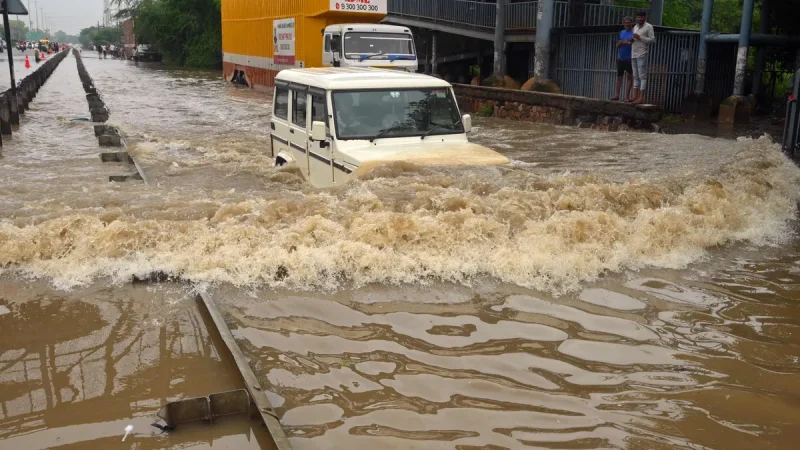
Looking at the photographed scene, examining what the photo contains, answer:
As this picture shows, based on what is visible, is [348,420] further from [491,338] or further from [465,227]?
[465,227]

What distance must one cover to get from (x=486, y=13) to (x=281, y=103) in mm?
17582

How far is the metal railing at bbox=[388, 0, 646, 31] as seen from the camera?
887 inches

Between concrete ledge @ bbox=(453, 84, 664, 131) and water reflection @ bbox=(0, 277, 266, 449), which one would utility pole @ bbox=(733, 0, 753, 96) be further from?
water reflection @ bbox=(0, 277, 266, 449)

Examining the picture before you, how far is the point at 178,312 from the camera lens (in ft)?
16.2

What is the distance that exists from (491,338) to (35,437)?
2537 millimetres

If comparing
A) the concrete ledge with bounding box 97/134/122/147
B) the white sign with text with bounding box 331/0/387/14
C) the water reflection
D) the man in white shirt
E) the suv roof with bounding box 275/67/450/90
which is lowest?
the water reflection

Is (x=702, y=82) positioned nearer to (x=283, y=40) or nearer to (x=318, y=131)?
(x=318, y=131)

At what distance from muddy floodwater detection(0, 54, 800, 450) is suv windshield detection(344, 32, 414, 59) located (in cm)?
1024

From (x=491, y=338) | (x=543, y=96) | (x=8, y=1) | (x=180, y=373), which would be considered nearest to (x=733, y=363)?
(x=491, y=338)

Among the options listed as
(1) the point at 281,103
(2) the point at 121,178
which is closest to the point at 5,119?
(2) the point at 121,178

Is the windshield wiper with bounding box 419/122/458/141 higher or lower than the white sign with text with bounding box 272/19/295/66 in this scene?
lower

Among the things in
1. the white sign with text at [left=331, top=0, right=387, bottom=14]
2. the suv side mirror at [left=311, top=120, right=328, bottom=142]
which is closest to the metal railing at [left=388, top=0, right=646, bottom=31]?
the white sign with text at [left=331, top=0, right=387, bottom=14]

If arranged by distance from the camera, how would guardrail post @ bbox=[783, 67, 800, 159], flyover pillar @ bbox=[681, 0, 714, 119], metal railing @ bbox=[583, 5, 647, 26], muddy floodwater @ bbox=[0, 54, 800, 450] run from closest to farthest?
muddy floodwater @ bbox=[0, 54, 800, 450], guardrail post @ bbox=[783, 67, 800, 159], flyover pillar @ bbox=[681, 0, 714, 119], metal railing @ bbox=[583, 5, 647, 26]

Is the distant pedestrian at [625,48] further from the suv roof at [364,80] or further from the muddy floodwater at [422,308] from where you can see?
the suv roof at [364,80]
